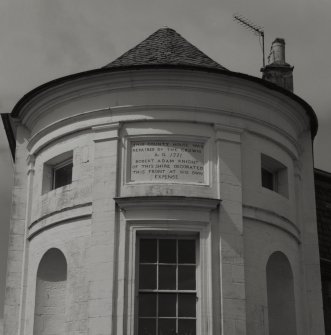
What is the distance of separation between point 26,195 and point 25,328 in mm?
3447

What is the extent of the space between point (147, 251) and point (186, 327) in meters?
1.90

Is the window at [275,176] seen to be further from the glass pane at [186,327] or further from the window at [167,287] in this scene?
the glass pane at [186,327]

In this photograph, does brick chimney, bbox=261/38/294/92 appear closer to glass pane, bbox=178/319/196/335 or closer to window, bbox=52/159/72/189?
window, bbox=52/159/72/189

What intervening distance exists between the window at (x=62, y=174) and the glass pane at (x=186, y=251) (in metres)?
3.55

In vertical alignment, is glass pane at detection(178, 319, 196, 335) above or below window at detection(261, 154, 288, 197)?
below

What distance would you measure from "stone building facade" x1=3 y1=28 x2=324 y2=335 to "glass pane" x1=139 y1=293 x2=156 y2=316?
2cm

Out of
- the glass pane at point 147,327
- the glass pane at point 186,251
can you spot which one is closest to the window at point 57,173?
the glass pane at point 186,251

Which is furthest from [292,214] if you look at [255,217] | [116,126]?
[116,126]

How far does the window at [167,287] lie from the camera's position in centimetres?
1822

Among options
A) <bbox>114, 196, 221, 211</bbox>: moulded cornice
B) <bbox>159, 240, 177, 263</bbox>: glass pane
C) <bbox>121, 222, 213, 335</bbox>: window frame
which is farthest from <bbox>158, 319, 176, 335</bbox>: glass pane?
<bbox>114, 196, 221, 211</bbox>: moulded cornice

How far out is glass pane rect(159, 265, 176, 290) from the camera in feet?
60.7

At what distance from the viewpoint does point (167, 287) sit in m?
18.5

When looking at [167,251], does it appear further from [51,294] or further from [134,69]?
[134,69]

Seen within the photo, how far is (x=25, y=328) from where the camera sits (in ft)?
64.7
